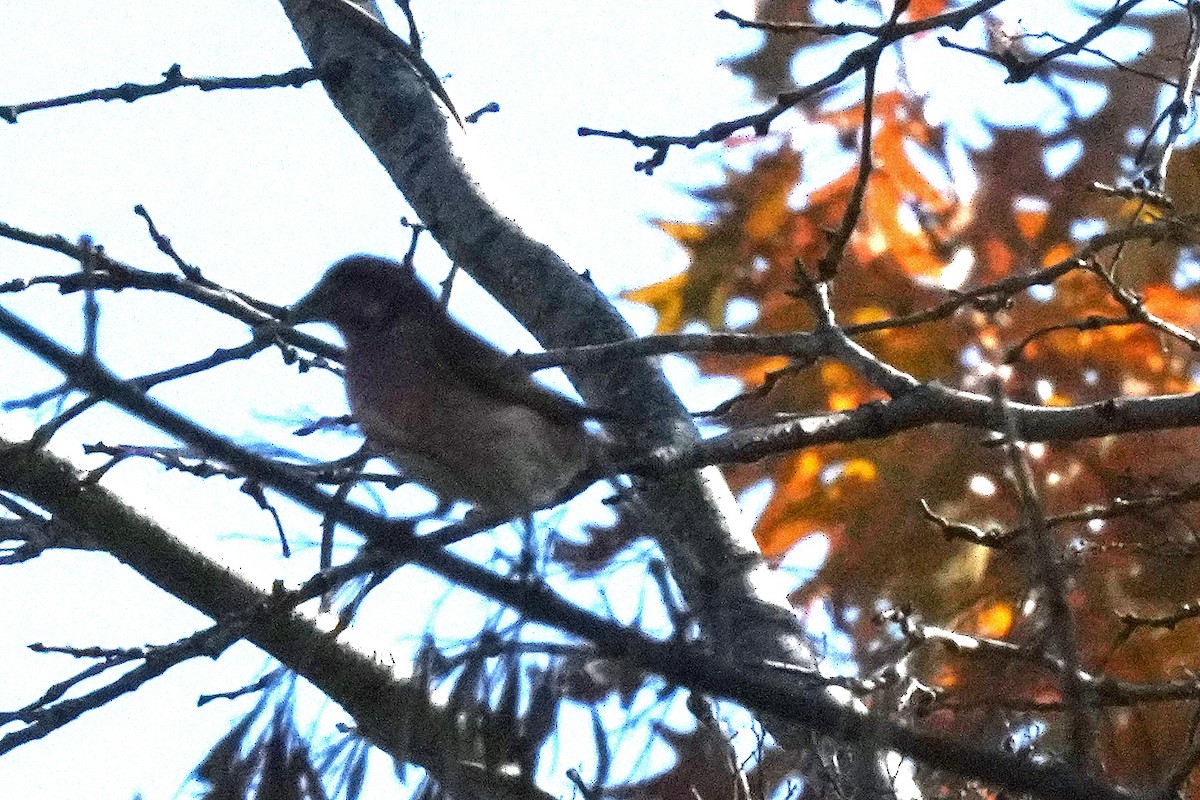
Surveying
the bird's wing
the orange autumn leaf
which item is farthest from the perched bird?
the orange autumn leaf

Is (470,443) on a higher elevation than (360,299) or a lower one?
lower

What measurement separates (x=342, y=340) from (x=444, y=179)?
0.54 m

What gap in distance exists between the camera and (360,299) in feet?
14.5

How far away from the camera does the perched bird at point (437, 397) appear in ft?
11.5

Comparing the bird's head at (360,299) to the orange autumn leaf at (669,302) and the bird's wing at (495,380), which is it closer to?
the bird's wing at (495,380)

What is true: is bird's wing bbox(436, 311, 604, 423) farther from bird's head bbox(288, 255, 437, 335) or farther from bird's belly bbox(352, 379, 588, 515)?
bird's head bbox(288, 255, 437, 335)

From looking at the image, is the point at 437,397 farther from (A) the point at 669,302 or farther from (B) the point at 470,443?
(A) the point at 669,302

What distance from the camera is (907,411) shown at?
2.84m

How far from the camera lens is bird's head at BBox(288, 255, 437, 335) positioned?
14.3 ft

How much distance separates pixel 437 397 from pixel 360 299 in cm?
67

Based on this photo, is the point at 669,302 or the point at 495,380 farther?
the point at 669,302

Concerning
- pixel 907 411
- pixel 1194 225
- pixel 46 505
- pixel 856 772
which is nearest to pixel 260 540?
pixel 856 772

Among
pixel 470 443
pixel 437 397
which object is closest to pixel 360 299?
pixel 437 397

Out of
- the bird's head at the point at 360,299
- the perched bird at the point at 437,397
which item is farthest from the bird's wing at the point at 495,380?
the bird's head at the point at 360,299
